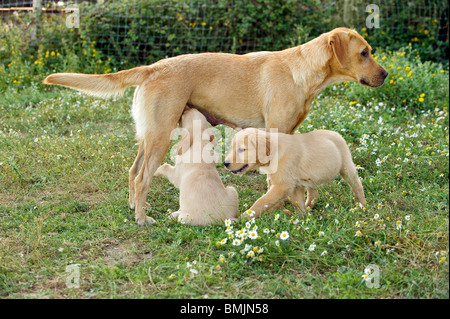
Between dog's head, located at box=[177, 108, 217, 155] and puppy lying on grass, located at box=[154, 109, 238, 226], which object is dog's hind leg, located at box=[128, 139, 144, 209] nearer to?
puppy lying on grass, located at box=[154, 109, 238, 226]

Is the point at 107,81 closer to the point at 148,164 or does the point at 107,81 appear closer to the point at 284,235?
the point at 148,164

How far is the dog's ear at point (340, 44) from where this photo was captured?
4.62m

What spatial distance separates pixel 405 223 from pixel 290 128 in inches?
51.2

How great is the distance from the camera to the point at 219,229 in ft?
13.6

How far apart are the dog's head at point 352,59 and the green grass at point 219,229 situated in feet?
3.28

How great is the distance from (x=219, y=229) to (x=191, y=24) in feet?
19.9

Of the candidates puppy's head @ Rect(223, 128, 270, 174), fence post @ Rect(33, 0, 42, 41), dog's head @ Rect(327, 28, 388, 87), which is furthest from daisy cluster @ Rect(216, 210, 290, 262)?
fence post @ Rect(33, 0, 42, 41)

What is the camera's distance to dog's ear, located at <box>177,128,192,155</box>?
4605 millimetres

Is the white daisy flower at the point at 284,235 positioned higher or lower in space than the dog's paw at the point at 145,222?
higher

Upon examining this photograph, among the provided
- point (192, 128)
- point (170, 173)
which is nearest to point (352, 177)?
point (192, 128)
